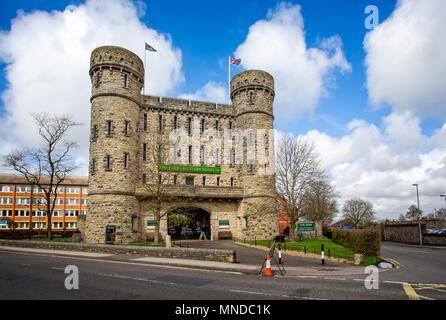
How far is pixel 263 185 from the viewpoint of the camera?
31.9 meters

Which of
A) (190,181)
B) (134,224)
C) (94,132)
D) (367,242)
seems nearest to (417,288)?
(367,242)

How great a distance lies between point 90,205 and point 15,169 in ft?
37.6

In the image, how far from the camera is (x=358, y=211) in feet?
240

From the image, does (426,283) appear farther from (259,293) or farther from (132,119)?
(132,119)

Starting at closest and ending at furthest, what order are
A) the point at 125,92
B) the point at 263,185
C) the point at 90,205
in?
the point at 90,205, the point at 125,92, the point at 263,185

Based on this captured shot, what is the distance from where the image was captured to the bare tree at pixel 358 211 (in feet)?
233

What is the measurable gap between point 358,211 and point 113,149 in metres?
62.6

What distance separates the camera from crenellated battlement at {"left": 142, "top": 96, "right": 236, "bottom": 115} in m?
33.1

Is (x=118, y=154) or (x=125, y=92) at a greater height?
(x=125, y=92)

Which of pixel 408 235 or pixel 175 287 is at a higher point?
pixel 175 287

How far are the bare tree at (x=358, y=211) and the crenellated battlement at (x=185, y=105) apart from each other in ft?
159

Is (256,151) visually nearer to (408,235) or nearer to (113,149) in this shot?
(113,149)

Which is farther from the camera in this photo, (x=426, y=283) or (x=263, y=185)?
(x=263, y=185)
